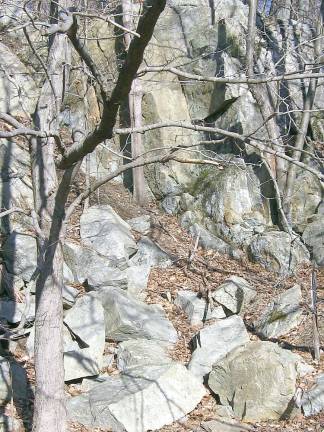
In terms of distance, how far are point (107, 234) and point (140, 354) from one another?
11.7ft

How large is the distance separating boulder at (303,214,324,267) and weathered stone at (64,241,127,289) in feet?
14.1

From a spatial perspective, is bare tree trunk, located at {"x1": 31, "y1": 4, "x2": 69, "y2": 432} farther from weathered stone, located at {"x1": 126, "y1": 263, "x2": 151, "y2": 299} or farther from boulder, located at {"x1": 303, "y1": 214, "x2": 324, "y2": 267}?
boulder, located at {"x1": 303, "y1": 214, "x2": 324, "y2": 267}

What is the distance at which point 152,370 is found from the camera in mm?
7664

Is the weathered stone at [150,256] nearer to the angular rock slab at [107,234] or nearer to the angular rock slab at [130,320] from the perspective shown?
the angular rock slab at [107,234]

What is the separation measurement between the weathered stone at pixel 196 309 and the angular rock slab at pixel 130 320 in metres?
0.61

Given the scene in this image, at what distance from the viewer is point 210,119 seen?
15.2 metres

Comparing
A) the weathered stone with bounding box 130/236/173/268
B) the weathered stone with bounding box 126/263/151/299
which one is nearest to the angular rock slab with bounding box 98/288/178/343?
the weathered stone with bounding box 126/263/151/299

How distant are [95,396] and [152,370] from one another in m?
0.85

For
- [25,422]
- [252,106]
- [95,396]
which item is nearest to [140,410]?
[95,396]

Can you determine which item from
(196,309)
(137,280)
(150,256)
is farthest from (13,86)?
(196,309)

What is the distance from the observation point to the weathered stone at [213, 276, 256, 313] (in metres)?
10.1

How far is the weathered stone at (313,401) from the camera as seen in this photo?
287 inches

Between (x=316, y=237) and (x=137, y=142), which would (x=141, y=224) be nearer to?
(x=137, y=142)

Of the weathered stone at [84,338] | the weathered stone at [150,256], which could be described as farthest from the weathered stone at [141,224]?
the weathered stone at [84,338]
